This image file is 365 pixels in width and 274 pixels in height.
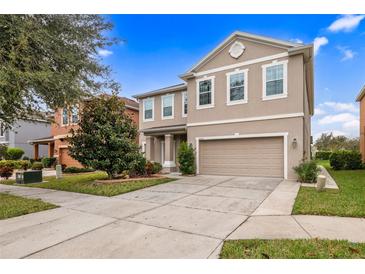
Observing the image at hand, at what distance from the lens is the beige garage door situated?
37.8ft

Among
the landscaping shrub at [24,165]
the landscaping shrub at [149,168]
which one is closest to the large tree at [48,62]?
the landscaping shrub at [149,168]

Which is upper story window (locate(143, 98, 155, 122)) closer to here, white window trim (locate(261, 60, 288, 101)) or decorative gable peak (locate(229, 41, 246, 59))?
decorative gable peak (locate(229, 41, 246, 59))

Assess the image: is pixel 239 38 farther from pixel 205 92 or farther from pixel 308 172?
pixel 308 172

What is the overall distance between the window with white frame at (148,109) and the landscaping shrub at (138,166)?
603cm

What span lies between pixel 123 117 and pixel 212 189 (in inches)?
223

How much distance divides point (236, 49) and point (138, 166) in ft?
26.6

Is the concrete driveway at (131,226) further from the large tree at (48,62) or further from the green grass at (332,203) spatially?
the large tree at (48,62)

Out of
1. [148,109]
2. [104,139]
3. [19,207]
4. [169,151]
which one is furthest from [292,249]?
[148,109]

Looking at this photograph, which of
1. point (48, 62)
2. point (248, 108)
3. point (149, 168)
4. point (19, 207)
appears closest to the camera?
point (19, 207)

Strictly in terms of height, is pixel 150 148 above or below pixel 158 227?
above

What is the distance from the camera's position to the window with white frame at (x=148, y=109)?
17.8 m

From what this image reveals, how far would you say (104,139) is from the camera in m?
10.7

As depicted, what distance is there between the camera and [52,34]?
804cm

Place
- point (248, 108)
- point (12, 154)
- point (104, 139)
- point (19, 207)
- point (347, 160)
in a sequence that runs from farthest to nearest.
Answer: point (12, 154), point (347, 160), point (248, 108), point (104, 139), point (19, 207)
